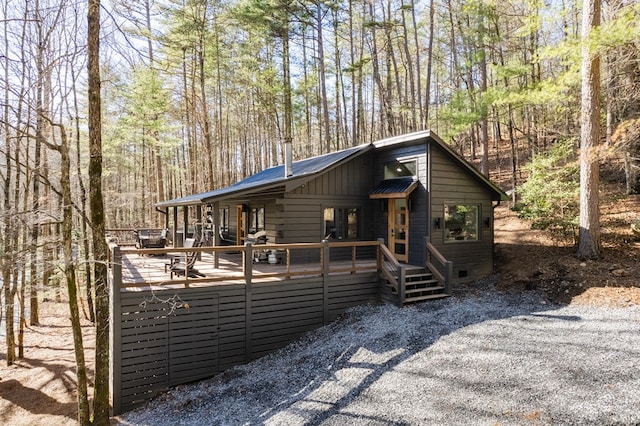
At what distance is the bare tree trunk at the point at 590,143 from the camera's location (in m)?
8.46

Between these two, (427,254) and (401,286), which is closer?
(401,286)

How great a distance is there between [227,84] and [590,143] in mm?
19444

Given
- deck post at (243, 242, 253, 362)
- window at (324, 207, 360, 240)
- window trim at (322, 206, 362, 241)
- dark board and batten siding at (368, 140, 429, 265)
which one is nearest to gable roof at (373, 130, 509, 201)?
dark board and batten siding at (368, 140, 429, 265)

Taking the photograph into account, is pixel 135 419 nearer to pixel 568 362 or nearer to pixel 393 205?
pixel 568 362

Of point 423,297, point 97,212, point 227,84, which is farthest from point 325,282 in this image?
point 227,84

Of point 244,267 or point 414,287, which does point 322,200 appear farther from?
point 244,267

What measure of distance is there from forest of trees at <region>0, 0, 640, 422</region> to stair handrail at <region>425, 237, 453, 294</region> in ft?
14.0

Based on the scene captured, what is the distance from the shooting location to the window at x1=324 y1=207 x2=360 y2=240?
10.6 metres

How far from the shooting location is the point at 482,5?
13.2 meters

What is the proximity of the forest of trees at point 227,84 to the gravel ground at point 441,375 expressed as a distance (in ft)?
11.3

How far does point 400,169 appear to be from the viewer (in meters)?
10.5

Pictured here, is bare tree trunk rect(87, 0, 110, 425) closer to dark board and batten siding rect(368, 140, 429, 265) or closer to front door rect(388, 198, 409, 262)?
dark board and batten siding rect(368, 140, 429, 265)

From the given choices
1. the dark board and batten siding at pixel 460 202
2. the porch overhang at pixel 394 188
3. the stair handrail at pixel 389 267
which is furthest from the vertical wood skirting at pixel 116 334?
the dark board and batten siding at pixel 460 202

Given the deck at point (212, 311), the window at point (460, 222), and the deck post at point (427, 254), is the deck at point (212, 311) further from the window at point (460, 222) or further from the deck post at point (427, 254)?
the window at point (460, 222)
